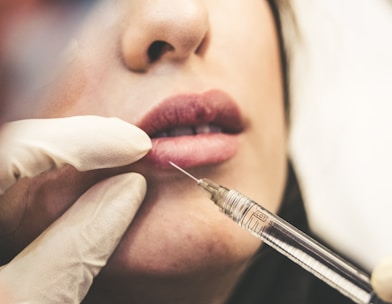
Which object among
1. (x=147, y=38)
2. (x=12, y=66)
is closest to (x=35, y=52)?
(x=12, y=66)

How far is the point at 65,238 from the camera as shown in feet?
2.02

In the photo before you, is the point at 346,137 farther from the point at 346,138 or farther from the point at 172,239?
the point at 172,239

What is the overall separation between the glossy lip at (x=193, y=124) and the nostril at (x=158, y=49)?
6cm

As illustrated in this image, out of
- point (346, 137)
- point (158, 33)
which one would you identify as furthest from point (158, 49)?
point (346, 137)

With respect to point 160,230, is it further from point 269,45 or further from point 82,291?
point 269,45

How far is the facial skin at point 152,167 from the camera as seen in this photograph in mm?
649

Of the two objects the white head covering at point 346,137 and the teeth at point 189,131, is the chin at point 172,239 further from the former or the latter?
the white head covering at point 346,137

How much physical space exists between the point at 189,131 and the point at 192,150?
37mm

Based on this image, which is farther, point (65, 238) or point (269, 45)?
point (269, 45)

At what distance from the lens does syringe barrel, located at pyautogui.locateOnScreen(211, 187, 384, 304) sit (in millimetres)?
575

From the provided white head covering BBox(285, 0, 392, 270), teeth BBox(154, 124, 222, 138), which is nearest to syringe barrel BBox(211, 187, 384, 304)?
teeth BBox(154, 124, 222, 138)

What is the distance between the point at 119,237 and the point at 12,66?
0.24 meters

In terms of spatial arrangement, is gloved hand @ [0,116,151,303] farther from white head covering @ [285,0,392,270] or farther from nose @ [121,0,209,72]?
white head covering @ [285,0,392,270]

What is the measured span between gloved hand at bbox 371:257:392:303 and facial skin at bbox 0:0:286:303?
9.1 inches
